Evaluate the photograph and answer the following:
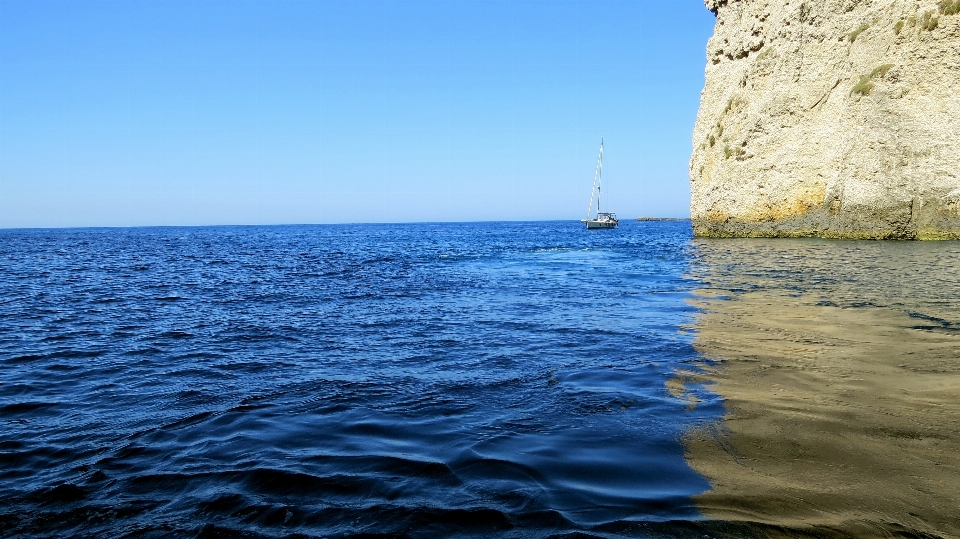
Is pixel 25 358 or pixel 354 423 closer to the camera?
pixel 354 423

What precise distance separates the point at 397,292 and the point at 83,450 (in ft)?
41.7

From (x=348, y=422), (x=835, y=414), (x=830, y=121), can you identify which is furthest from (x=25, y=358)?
(x=830, y=121)

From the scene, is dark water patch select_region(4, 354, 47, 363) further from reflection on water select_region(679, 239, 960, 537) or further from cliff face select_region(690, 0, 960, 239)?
cliff face select_region(690, 0, 960, 239)

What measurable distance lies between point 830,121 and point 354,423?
40.0 m

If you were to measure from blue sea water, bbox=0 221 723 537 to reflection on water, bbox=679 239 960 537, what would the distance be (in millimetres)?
379

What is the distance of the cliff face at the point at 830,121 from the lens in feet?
103

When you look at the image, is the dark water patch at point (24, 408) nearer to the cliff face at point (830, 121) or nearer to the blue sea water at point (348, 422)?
the blue sea water at point (348, 422)

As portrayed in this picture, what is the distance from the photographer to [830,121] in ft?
121

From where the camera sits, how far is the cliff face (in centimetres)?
3147

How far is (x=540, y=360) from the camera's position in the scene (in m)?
8.49

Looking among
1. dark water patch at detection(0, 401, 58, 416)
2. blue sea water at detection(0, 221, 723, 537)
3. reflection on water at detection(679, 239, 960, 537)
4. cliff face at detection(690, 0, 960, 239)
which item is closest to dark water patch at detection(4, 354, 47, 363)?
blue sea water at detection(0, 221, 723, 537)

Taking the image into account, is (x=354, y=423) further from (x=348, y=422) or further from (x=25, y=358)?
(x=25, y=358)

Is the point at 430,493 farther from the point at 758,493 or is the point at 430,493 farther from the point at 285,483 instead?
the point at 758,493

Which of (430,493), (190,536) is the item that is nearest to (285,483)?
(190,536)
